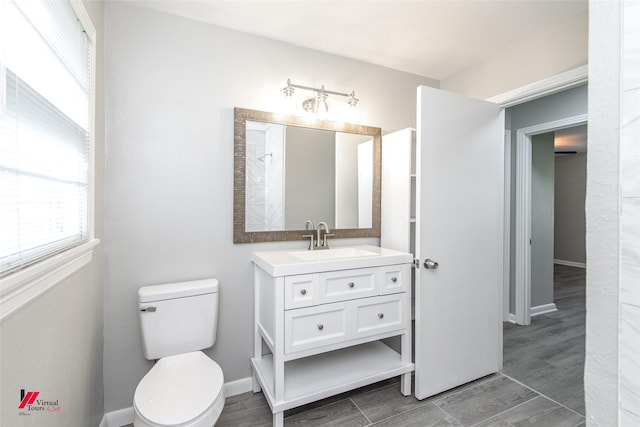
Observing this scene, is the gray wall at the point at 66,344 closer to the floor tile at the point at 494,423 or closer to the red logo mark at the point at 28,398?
the red logo mark at the point at 28,398

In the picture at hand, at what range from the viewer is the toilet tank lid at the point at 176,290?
66.1 inches

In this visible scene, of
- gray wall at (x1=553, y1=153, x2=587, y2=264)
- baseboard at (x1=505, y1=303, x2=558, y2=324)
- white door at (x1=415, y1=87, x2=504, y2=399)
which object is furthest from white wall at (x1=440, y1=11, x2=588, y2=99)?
gray wall at (x1=553, y1=153, x2=587, y2=264)

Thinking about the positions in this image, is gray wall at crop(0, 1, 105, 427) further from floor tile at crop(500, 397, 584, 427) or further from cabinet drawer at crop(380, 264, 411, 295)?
floor tile at crop(500, 397, 584, 427)

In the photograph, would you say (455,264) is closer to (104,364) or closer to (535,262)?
(535,262)

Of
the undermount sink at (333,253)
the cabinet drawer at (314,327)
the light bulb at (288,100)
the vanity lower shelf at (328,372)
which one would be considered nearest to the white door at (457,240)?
the vanity lower shelf at (328,372)

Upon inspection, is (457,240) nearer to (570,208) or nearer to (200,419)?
(200,419)

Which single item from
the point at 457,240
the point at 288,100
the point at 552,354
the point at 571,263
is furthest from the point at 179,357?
the point at 571,263

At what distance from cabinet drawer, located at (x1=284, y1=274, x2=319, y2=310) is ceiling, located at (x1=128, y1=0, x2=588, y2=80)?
164cm

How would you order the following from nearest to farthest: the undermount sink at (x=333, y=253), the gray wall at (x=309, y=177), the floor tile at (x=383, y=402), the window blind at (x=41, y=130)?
the window blind at (x=41, y=130) → the floor tile at (x=383, y=402) → the undermount sink at (x=333, y=253) → the gray wall at (x=309, y=177)

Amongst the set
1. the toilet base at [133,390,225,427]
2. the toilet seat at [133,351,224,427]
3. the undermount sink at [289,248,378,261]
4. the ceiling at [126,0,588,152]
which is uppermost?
the ceiling at [126,0,588,152]

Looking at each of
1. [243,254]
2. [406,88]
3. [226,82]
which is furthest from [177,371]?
[406,88]

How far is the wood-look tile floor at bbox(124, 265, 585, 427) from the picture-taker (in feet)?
5.88

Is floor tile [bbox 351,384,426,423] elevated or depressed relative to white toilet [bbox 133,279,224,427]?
depressed

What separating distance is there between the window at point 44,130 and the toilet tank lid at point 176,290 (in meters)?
0.45
